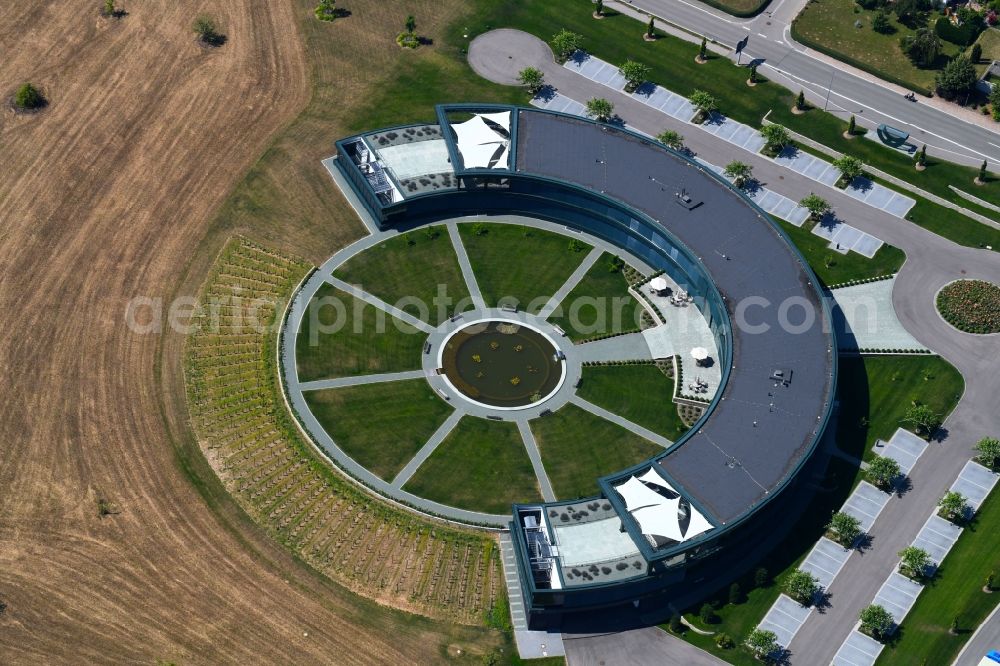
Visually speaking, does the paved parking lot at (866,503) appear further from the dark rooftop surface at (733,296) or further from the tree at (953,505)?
the dark rooftop surface at (733,296)

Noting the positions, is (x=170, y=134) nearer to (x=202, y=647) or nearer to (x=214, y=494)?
(x=214, y=494)

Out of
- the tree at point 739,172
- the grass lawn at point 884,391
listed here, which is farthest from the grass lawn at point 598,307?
the grass lawn at point 884,391

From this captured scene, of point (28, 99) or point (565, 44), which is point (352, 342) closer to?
point (565, 44)

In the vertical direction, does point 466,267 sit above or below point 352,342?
above

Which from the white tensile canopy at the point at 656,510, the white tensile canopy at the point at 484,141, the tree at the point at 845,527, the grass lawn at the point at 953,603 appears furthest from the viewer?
the white tensile canopy at the point at 484,141

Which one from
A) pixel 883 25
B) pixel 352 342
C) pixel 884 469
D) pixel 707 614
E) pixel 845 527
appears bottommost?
pixel 707 614

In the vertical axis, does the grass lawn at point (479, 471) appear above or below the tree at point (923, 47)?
below

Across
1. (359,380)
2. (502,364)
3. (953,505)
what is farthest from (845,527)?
(359,380)

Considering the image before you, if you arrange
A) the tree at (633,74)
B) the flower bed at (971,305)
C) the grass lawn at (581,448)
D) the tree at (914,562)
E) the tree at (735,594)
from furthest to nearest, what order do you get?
the tree at (633,74), the flower bed at (971,305), the grass lawn at (581,448), the tree at (914,562), the tree at (735,594)
